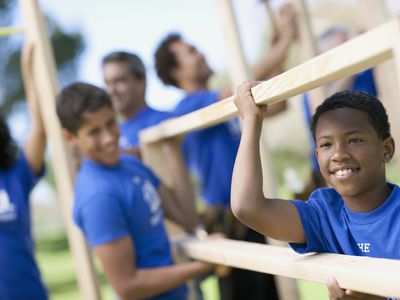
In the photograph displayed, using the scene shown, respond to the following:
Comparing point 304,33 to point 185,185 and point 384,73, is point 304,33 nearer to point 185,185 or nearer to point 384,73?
point 384,73

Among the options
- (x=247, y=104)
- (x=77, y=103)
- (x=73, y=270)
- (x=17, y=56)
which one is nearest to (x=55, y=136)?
(x=77, y=103)

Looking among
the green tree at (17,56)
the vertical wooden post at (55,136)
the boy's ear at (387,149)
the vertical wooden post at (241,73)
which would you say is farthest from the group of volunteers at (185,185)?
the green tree at (17,56)

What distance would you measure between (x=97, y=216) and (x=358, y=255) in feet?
2.89

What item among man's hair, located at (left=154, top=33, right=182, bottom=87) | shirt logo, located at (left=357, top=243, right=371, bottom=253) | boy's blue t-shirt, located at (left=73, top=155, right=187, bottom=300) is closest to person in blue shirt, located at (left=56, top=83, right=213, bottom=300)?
boy's blue t-shirt, located at (left=73, top=155, right=187, bottom=300)

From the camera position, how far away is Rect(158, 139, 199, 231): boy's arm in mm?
2324

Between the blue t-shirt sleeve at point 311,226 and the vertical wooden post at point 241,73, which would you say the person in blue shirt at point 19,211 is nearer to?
the vertical wooden post at point 241,73

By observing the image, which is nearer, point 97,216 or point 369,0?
point 97,216

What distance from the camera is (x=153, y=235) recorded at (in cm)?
210

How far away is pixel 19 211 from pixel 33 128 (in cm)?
37

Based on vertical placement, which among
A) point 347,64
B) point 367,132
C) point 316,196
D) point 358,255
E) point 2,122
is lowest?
point 358,255

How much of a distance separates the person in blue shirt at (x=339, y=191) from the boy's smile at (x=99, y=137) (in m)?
0.83

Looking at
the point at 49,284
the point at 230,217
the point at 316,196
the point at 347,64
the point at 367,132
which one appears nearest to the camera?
the point at 347,64

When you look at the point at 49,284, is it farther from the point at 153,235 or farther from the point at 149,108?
the point at 153,235

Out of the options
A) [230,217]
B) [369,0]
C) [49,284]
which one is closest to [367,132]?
[369,0]
